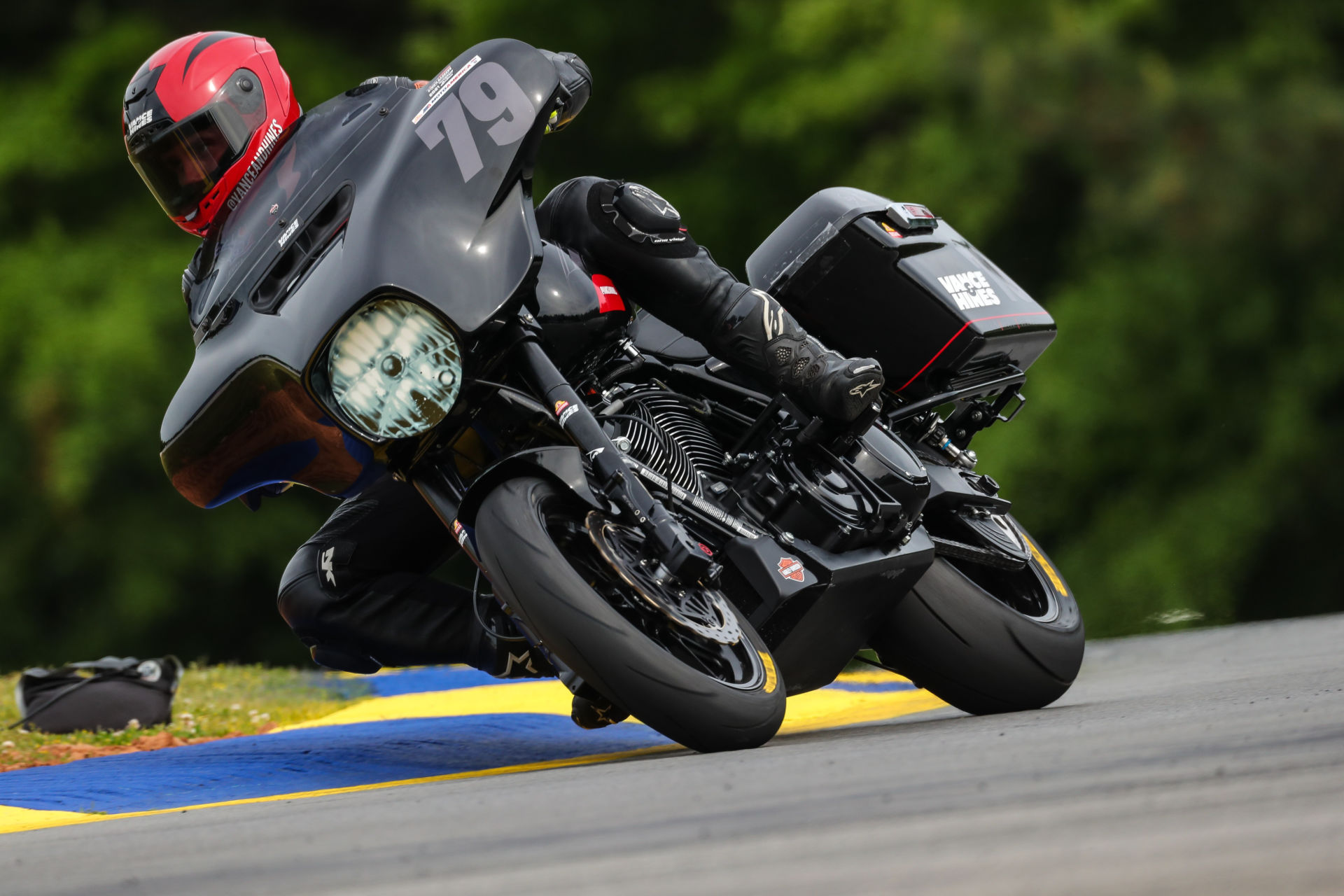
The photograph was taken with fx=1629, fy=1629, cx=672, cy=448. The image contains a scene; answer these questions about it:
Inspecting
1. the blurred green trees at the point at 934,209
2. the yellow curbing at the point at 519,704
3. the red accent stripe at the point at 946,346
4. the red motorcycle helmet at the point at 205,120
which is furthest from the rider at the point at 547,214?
the blurred green trees at the point at 934,209

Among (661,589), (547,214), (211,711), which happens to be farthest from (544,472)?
(211,711)

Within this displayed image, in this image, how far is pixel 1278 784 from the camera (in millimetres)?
1977

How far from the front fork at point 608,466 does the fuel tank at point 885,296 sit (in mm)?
822

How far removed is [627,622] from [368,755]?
3.94 feet

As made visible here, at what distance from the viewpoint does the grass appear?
13.3ft

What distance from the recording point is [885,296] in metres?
3.60

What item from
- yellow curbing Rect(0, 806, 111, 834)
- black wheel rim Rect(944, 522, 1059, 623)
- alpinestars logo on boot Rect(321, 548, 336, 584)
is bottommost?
black wheel rim Rect(944, 522, 1059, 623)

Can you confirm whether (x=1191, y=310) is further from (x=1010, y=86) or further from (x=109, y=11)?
(x=109, y=11)

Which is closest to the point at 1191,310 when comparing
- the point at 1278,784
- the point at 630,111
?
the point at 630,111

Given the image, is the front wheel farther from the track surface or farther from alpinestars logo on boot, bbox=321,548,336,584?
alpinestars logo on boot, bbox=321,548,336,584

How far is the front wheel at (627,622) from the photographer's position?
266 centimetres

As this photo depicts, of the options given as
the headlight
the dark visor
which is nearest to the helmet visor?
the dark visor

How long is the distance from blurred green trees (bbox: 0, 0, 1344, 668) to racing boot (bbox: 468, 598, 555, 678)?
203 inches

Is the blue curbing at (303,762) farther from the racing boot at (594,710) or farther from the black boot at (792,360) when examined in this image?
the black boot at (792,360)
